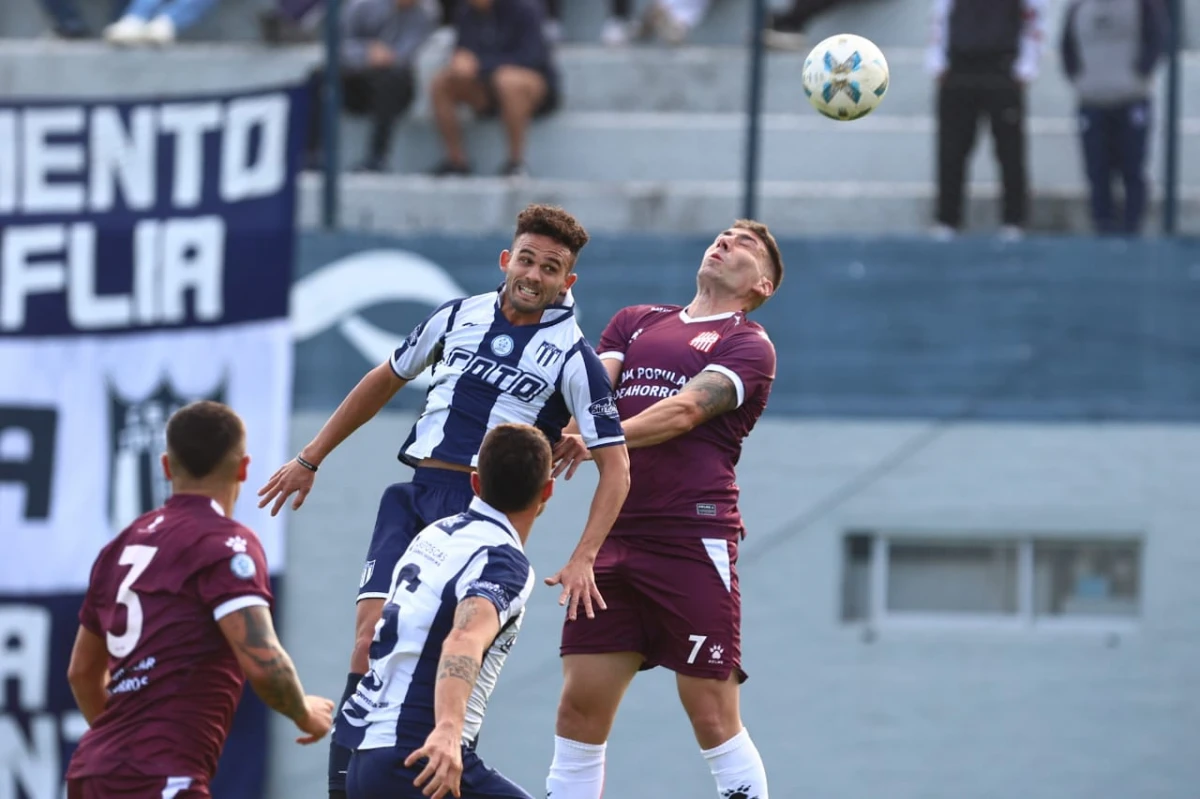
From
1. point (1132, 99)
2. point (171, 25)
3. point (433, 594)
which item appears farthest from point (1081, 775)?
point (171, 25)

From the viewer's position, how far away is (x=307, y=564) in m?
10.6

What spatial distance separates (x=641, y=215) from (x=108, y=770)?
672 cm

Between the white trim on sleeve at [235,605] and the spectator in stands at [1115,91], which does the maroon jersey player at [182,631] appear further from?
the spectator in stands at [1115,91]

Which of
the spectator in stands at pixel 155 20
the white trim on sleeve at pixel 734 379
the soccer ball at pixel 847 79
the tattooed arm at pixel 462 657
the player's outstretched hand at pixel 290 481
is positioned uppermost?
the spectator in stands at pixel 155 20

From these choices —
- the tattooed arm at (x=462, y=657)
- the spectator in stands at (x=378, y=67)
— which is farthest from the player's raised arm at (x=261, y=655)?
the spectator in stands at (x=378, y=67)

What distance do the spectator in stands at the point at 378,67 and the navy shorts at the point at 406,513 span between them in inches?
213

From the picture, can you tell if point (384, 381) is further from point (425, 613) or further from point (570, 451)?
point (425, 613)

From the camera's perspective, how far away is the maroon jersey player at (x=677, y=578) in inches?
253

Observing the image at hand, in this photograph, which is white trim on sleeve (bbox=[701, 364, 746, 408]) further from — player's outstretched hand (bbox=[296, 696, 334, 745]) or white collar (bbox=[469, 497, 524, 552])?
player's outstretched hand (bbox=[296, 696, 334, 745])

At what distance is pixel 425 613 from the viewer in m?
5.10

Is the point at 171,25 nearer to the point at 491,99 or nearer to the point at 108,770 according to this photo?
the point at 491,99

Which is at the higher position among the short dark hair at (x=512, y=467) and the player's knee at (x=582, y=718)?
the short dark hair at (x=512, y=467)

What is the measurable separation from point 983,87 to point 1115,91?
76cm

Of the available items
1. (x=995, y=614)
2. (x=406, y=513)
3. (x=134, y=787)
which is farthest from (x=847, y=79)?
(x=995, y=614)
